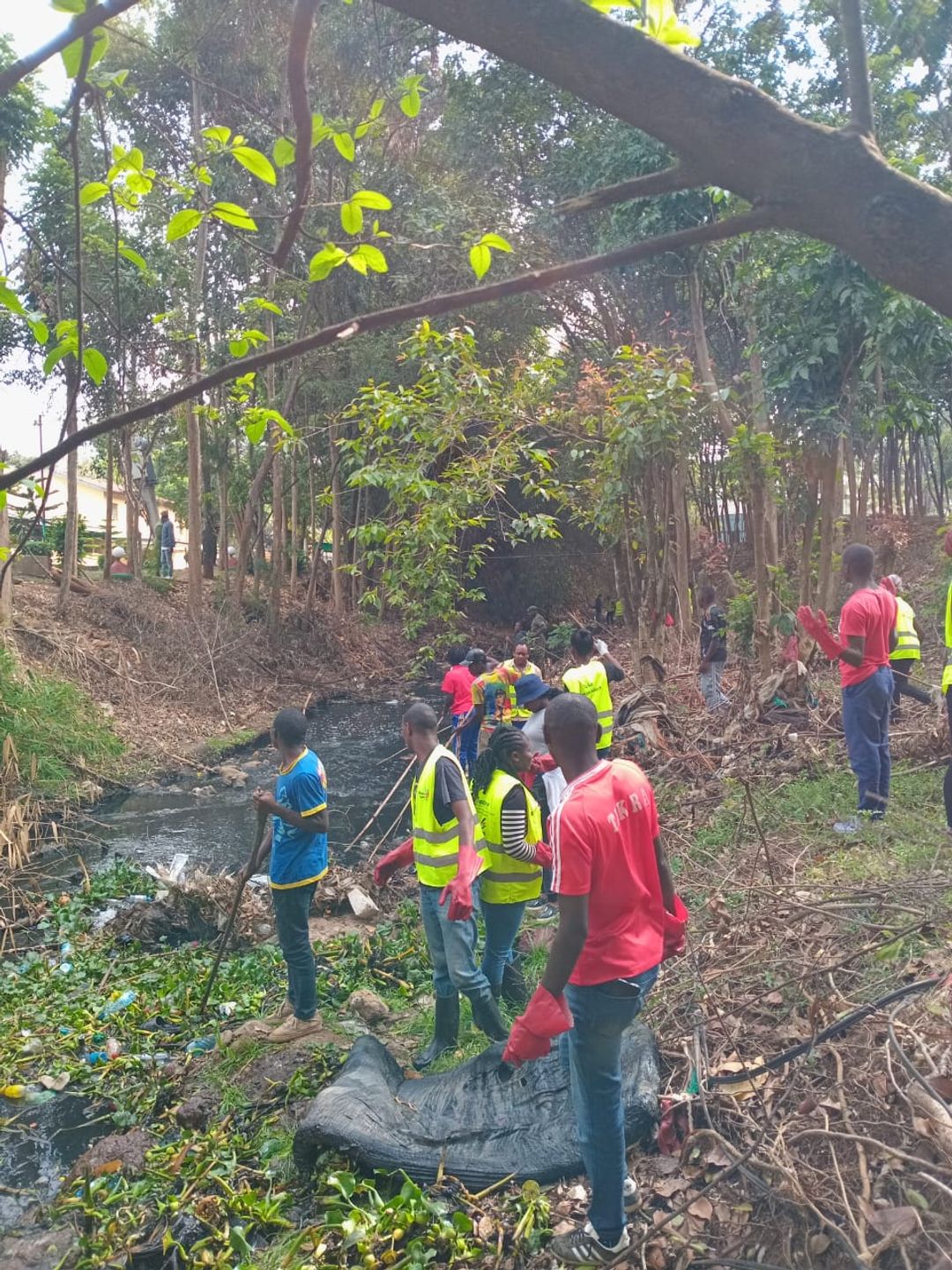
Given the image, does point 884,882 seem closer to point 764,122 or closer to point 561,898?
point 561,898

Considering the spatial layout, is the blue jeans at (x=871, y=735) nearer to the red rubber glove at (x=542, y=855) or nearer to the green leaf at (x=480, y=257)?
the red rubber glove at (x=542, y=855)

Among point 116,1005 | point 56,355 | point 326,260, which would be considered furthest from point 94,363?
point 116,1005

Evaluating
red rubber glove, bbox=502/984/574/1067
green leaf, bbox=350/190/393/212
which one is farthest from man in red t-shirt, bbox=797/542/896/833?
green leaf, bbox=350/190/393/212

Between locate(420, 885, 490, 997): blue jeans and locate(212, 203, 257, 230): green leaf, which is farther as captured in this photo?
locate(420, 885, 490, 997): blue jeans

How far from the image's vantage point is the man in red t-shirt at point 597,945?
2.91 metres

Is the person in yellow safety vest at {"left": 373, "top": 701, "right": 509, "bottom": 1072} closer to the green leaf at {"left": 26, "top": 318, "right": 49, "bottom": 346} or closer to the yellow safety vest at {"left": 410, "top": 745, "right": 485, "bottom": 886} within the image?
the yellow safety vest at {"left": 410, "top": 745, "right": 485, "bottom": 886}

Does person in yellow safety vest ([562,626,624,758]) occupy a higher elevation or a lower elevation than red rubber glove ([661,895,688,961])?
higher

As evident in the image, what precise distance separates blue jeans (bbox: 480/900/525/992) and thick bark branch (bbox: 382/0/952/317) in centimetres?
377

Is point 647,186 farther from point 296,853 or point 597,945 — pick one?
point 296,853

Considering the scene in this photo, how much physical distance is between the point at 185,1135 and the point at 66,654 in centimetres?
1084

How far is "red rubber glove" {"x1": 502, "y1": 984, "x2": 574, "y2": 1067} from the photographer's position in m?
2.91

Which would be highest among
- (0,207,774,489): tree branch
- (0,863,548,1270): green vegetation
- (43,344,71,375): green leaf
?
(43,344,71,375): green leaf

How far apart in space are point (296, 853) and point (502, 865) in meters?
1.15

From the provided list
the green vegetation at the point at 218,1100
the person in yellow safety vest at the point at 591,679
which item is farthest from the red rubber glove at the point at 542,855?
the person in yellow safety vest at the point at 591,679
